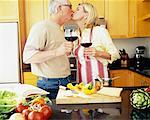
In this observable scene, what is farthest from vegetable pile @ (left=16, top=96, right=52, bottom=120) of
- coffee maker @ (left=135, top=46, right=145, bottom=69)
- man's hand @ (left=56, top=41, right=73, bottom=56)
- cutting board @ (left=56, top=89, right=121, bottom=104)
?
coffee maker @ (left=135, top=46, right=145, bottom=69)

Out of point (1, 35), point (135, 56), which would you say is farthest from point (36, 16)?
point (135, 56)

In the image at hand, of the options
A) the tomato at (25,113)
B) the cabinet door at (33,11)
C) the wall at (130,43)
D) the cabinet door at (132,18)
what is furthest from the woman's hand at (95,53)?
the wall at (130,43)

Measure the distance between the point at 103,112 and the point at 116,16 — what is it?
292cm

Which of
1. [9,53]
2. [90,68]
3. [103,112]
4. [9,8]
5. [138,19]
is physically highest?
[9,8]

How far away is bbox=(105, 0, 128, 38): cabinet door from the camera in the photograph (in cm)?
425

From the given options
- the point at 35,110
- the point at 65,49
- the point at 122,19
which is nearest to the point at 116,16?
the point at 122,19

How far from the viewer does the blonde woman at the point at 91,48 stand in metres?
2.43

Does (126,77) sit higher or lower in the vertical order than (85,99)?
lower

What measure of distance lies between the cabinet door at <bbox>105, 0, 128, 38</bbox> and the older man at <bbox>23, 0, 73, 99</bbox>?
6.63 ft

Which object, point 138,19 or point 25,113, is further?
point 138,19

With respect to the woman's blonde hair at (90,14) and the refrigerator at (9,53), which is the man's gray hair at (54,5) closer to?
the woman's blonde hair at (90,14)

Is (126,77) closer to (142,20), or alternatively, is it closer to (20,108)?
(142,20)

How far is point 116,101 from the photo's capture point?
5.64 feet

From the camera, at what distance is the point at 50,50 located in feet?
7.33
